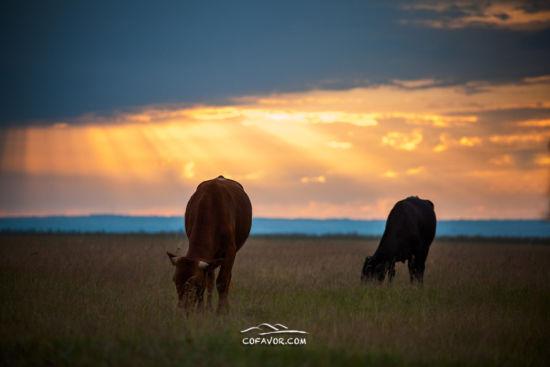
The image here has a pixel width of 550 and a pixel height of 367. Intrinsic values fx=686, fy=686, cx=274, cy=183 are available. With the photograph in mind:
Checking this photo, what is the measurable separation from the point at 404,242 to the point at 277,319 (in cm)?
777

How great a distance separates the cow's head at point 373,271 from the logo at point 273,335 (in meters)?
7.03

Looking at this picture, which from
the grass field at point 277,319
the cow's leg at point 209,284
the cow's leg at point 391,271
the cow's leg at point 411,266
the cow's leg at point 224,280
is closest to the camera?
the grass field at point 277,319

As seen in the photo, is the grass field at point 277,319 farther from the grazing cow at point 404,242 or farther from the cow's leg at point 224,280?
the grazing cow at point 404,242

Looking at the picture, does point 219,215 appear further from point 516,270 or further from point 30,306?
point 516,270

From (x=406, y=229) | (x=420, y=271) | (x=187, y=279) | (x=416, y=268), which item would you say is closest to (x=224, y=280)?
(x=187, y=279)

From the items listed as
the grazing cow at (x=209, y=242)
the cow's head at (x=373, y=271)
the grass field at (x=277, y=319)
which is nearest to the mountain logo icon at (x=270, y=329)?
the grass field at (x=277, y=319)

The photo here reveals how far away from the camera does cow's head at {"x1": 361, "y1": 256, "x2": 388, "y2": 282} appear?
18.0 metres

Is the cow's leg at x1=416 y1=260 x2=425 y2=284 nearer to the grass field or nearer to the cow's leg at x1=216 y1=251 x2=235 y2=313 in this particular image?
the grass field

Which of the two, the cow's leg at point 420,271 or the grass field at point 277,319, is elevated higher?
the cow's leg at point 420,271

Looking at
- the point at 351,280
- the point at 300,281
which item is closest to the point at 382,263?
the point at 351,280

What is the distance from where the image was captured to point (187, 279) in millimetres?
11312

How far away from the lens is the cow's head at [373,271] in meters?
18.0

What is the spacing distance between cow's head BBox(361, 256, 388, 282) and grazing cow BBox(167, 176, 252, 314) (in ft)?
14.5

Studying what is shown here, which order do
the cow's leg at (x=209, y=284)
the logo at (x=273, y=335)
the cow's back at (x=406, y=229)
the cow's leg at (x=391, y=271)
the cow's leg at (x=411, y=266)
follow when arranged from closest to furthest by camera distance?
the logo at (x=273, y=335), the cow's leg at (x=209, y=284), the cow's leg at (x=391, y=271), the cow's back at (x=406, y=229), the cow's leg at (x=411, y=266)
